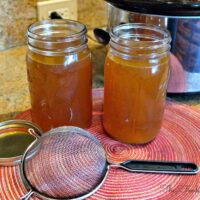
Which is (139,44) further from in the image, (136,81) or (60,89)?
(60,89)

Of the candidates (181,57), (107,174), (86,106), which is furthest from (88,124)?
(181,57)

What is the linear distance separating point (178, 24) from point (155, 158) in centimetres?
28

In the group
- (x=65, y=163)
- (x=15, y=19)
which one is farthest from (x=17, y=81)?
(x=65, y=163)

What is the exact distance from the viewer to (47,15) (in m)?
1.00

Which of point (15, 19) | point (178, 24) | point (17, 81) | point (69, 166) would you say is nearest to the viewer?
point (69, 166)

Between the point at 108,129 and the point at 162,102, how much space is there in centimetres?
12

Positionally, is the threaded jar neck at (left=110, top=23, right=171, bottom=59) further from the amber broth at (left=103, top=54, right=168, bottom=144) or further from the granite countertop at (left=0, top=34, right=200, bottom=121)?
the granite countertop at (left=0, top=34, right=200, bottom=121)

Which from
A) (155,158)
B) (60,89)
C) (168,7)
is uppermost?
(168,7)

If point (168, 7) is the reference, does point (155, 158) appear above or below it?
below

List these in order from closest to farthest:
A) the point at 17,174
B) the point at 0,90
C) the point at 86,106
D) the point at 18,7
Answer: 1. the point at 17,174
2. the point at 86,106
3. the point at 0,90
4. the point at 18,7

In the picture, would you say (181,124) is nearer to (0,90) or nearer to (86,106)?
(86,106)

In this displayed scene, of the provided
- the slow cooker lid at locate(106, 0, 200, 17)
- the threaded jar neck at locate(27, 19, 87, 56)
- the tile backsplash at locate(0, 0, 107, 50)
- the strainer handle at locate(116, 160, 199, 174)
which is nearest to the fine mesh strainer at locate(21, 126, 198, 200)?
the strainer handle at locate(116, 160, 199, 174)

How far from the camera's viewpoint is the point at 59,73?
1.94 feet

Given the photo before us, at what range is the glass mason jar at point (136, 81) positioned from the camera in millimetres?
567
